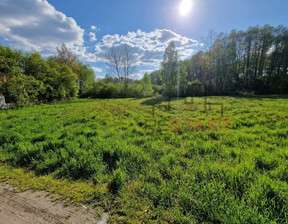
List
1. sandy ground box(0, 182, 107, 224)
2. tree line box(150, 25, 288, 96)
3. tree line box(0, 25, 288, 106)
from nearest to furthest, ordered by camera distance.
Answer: sandy ground box(0, 182, 107, 224) < tree line box(0, 25, 288, 106) < tree line box(150, 25, 288, 96)

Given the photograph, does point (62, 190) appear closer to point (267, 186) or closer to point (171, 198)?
point (171, 198)

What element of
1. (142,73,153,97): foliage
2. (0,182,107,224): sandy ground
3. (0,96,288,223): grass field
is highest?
(142,73,153,97): foliage

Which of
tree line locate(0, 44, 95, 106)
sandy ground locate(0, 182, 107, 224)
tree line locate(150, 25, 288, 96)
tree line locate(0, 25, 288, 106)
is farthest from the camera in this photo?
tree line locate(150, 25, 288, 96)

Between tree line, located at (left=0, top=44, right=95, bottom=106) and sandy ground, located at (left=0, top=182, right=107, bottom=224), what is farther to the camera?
tree line, located at (left=0, top=44, right=95, bottom=106)

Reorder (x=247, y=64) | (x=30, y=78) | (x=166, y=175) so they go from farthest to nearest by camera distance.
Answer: (x=247, y=64), (x=30, y=78), (x=166, y=175)

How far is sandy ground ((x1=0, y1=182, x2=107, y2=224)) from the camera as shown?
1.59 meters

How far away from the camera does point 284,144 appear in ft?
10.4

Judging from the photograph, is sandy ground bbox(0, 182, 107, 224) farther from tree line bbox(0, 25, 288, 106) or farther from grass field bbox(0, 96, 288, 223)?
tree line bbox(0, 25, 288, 106)

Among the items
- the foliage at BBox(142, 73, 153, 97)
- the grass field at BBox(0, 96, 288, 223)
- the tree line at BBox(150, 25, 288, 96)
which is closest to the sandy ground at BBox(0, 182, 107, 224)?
the grass field at BBox(0, 96, 288, 223)

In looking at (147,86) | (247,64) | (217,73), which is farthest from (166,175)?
(247,64)

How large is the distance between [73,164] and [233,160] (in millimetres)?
3668

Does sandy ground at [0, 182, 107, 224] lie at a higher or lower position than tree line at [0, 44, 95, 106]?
lower

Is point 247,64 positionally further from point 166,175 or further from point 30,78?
point 30,78

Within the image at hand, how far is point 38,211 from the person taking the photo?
5.67ft
